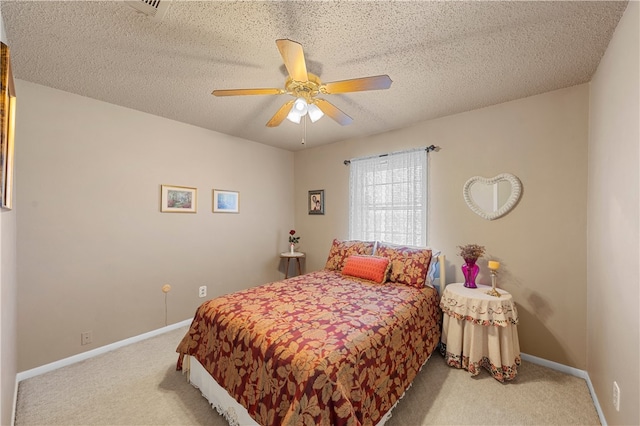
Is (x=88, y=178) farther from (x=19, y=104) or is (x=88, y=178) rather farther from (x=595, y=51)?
(x=595, y=51)

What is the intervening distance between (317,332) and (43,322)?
8.28 feet

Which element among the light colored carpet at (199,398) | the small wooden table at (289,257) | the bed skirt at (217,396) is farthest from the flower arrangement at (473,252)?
the small wooden table at (289,257)

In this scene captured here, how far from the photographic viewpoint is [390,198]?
133 inches

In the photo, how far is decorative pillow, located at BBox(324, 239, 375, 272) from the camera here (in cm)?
317

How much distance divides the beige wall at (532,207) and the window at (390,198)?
0.14 meters

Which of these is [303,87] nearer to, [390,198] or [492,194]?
[390,198]

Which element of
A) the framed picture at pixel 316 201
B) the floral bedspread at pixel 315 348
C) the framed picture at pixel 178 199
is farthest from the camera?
the framed picture at pixel 316 201

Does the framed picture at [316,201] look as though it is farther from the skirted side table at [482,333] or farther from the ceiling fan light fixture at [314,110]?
the skirted side table at [482,333]

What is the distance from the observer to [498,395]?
1.96 metres

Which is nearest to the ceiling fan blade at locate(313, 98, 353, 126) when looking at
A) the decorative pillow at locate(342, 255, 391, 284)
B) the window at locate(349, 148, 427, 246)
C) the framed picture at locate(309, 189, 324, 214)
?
the window at locate(349, 148, 427, 246)

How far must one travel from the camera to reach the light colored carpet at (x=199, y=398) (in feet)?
5.67

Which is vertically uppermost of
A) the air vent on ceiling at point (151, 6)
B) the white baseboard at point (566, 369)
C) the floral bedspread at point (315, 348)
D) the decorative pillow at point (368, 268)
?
the air vent on ceiling at point (151, 6)

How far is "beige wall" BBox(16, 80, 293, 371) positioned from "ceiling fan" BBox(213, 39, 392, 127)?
156 centimetres

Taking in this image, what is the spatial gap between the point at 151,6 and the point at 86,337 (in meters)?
2.87
